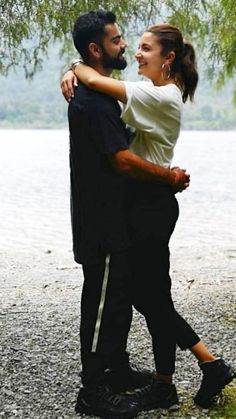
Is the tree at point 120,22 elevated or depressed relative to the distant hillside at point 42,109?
elevated

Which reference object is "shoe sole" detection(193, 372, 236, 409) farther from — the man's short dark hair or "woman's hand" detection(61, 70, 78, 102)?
the man's short dark hair

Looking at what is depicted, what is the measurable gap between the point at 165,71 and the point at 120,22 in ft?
9.18

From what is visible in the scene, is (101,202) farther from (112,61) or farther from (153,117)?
(112,61)

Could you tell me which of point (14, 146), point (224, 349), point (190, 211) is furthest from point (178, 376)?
point (14, 146)

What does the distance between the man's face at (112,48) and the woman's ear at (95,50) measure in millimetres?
16

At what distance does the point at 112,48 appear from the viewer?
280cm

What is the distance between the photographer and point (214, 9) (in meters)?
5.89

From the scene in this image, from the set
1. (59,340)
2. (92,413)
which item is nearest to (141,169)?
(92,413)

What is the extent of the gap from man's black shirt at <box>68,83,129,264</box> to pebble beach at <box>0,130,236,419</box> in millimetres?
804

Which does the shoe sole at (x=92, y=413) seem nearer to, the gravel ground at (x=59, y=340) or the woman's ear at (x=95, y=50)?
the gravel ground at (x=59, y=340)

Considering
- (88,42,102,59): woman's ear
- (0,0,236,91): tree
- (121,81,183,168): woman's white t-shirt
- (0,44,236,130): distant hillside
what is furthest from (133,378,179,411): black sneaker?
(0,44,236,130): distant hillside

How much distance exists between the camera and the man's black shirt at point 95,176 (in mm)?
2773

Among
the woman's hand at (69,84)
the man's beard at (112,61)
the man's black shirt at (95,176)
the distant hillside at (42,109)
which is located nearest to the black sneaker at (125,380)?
the man's black shirt at (95,176)

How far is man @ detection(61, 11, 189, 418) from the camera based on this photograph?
2.79 meters
